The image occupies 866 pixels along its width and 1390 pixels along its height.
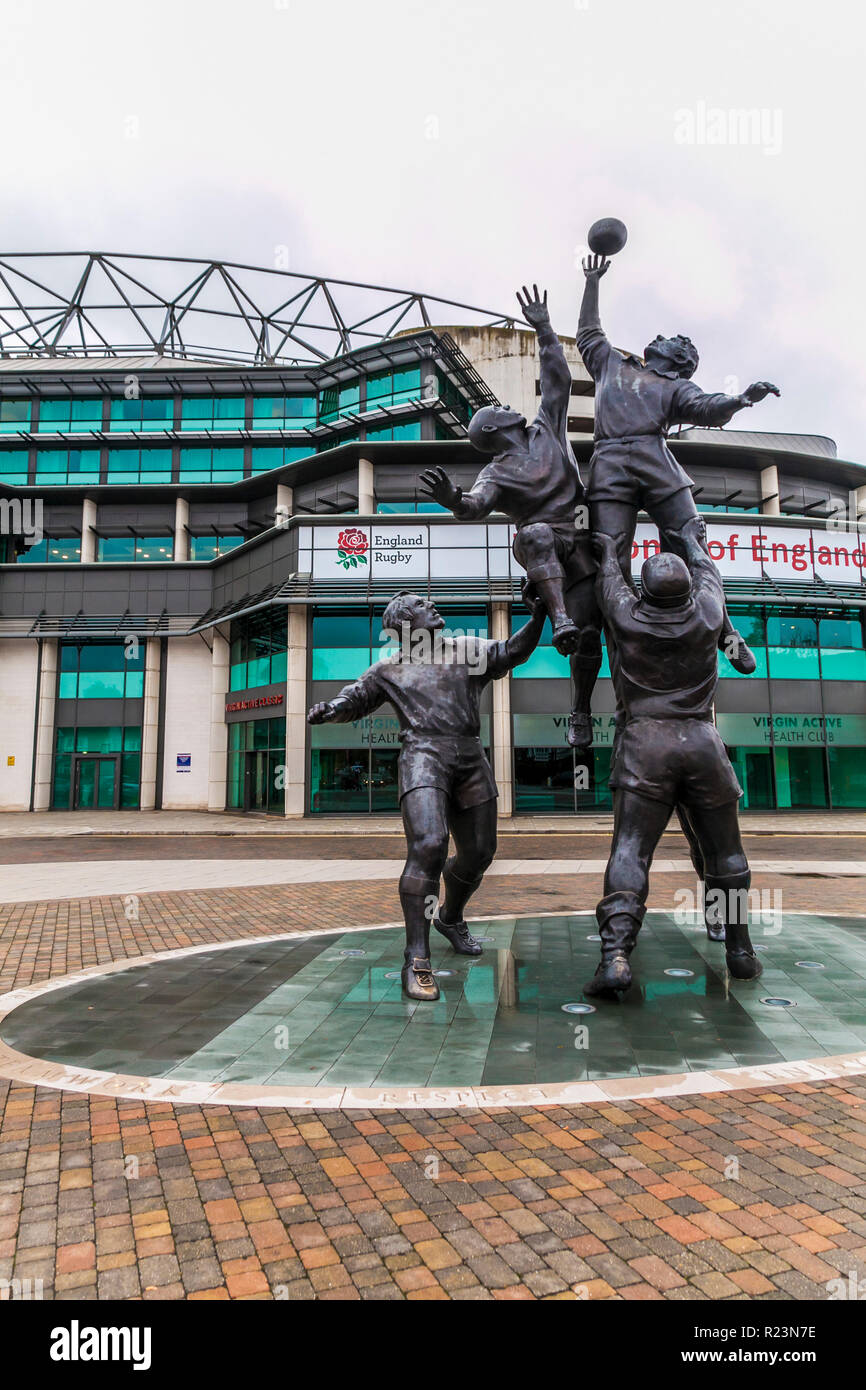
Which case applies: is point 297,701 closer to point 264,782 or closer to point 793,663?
point 264,782

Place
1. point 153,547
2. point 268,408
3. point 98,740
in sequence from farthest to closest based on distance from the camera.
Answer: point 268,408
point 153,547
point 98,740

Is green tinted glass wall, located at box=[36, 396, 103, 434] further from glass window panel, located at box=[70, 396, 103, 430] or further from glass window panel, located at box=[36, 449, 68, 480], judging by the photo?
glass window panel, located at box=[36, 449, 68, 480]

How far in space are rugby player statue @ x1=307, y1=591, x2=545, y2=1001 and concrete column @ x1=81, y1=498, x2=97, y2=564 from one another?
1247 inches

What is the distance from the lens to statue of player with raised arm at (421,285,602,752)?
6090mm

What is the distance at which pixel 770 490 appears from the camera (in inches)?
1262

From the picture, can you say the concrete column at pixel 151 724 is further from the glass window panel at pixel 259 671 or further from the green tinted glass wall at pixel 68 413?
the green tinted glass wall at pixel 68 413

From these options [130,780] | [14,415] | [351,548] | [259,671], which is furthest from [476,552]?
[14,415]

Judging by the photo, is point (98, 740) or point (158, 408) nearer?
point (98, 740)

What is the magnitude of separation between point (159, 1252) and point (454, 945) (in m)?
4.30

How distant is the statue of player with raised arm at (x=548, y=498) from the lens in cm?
609

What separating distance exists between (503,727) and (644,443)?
19.1 meters

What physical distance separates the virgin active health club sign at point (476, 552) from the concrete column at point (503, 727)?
1.44 meters
